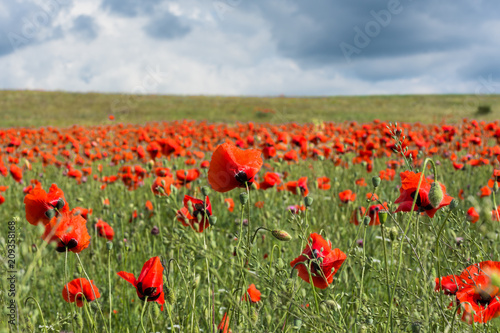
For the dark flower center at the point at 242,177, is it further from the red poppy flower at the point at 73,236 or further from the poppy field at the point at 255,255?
the red poppy flower at the point at 73,236

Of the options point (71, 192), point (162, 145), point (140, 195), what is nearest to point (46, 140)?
point (71, 192)

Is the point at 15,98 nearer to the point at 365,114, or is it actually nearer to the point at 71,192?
the point at 365,114

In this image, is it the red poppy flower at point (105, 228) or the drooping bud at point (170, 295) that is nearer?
the drooping bud at point (170, 295)

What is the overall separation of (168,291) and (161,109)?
33.2 meters

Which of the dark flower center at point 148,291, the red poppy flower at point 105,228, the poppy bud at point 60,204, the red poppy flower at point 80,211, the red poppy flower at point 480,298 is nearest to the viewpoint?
the red poppy flower at point 480,298

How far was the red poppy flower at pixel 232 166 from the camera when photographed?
1204 mm

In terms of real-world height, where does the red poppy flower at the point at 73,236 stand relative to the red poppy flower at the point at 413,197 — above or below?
below

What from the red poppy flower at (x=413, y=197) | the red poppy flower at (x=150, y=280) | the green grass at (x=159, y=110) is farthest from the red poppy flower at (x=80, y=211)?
the green grass at (x=159, y=110)

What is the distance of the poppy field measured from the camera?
1.00m

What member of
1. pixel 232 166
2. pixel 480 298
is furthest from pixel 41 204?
pixel 480 298

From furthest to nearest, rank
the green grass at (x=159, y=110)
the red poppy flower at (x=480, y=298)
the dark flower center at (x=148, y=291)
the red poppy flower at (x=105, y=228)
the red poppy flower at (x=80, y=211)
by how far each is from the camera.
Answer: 1. the green grass at (x=159, y=110)
2. the red poppy flower at (x=105, y=228)
3. the red poppy flower at (x=80, y=211)
4. the dark flower center at (x=148, y=291)
5. the red poppy flower at (x=480, y=298)

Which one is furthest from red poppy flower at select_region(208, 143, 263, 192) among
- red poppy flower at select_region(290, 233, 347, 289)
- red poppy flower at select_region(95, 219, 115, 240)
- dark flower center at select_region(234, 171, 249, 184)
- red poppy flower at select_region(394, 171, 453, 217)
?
red poppy flower at select_region(95, 219, 115, 240)

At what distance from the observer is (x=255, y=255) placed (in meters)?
1.27

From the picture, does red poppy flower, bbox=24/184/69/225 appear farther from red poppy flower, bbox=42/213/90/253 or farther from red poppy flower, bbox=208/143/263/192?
red poppy flower, bbox=208/143/263/192
